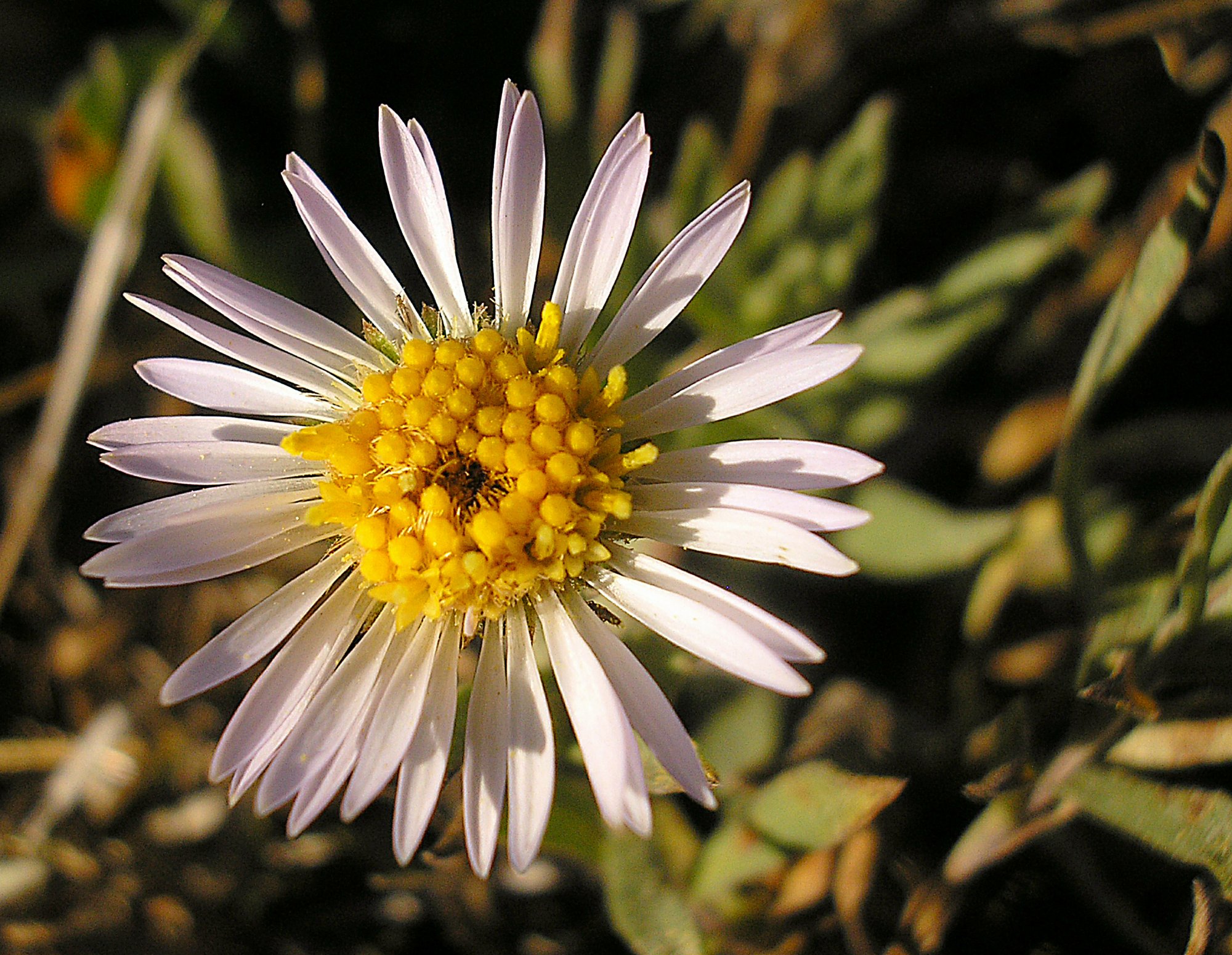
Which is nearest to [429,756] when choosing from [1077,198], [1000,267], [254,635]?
[254,635]

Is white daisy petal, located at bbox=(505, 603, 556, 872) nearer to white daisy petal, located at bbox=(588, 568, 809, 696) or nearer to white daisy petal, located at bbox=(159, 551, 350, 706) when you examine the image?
white daisy petal, located at bbox=(588, 568, 809, 696)

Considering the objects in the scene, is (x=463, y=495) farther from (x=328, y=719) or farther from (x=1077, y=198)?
(x=1077, y=198)

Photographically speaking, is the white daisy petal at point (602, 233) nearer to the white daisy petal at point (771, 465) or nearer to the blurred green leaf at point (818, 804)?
the white daisy petal at point (771, 465)

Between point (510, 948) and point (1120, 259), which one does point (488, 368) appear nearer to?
point (510, 948)

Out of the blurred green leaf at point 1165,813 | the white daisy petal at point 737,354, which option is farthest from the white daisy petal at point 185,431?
→ the blurred green leaf at point 1165,813

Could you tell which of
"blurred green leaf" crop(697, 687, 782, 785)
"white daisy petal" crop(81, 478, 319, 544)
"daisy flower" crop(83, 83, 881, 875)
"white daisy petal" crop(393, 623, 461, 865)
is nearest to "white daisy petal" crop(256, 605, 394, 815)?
"daisy flower" crop(83, 83, 881, 875)

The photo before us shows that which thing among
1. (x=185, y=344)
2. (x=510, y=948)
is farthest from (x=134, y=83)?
(x=510, y=948)
